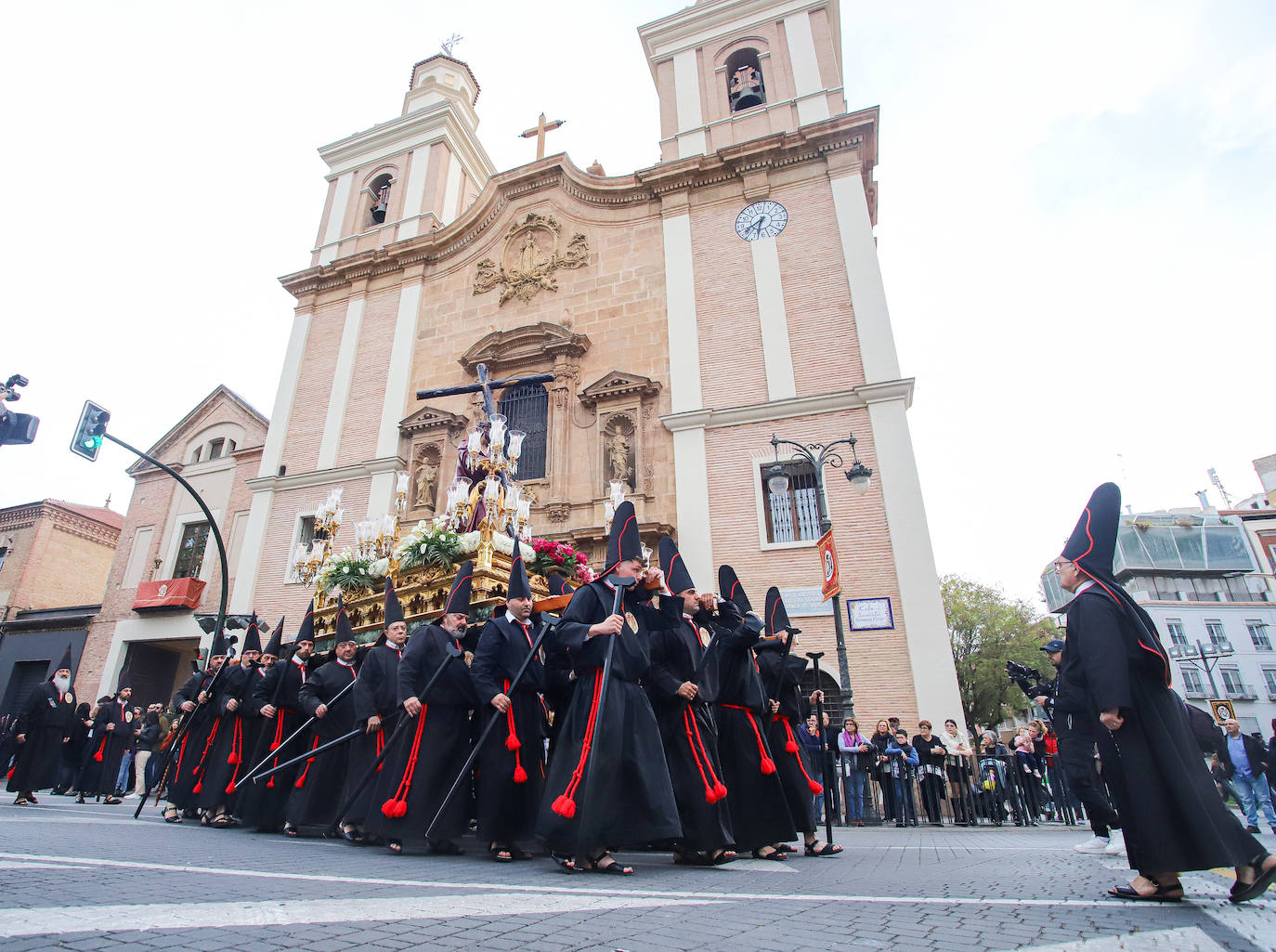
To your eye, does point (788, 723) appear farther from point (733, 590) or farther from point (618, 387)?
point (618, 387)

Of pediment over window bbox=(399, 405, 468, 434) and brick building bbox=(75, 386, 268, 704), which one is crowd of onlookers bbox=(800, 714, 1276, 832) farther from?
brick building bbox=(75, 386, 268, 704)

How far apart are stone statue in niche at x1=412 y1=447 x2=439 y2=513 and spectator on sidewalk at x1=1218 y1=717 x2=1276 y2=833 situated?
620 inches

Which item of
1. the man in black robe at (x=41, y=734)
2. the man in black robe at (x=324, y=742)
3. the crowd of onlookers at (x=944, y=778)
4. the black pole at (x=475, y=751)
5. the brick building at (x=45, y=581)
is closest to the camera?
the black pole at (x=475, y=751)

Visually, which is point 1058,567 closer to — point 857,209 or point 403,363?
point 857,209

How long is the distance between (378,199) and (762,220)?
14.3m

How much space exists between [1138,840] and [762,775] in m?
2.43

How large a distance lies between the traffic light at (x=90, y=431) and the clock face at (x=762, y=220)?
A: 1404 centimetres

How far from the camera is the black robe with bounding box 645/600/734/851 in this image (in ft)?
15.0

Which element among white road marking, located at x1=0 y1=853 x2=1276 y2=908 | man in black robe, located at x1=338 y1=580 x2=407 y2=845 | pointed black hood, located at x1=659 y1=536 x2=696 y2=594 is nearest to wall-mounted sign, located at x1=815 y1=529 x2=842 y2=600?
pointed black hood, located at x1=659 y1=536 x2=696 y2=594

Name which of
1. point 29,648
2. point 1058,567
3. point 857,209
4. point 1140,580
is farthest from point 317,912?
point 1140,580

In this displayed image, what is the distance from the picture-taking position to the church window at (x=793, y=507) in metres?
14.0

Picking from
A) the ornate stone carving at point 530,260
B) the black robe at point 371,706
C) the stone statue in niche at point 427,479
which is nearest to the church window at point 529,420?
the stone statue in niche at point 427,479

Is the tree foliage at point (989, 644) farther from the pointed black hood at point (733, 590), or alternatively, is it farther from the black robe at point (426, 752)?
the black robe at point (426, 752)

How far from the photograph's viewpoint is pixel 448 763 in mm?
5422
